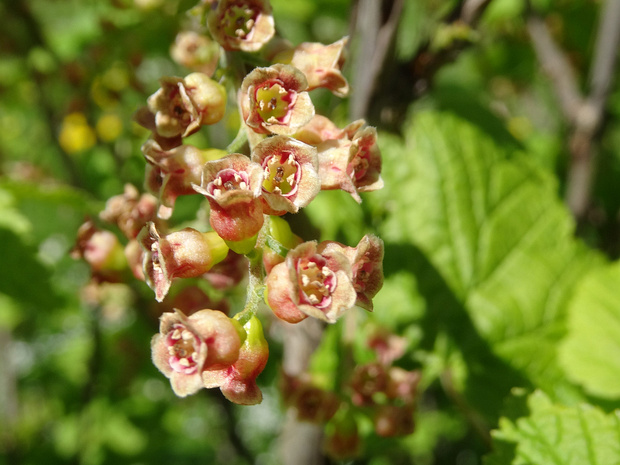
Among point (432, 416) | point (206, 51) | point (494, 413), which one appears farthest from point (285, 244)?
point (432, 416)

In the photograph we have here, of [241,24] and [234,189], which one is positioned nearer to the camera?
[234,189]

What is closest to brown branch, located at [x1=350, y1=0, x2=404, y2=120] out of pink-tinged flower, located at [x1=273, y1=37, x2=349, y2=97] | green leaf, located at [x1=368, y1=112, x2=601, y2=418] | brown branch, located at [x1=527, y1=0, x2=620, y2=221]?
green leaf, located at [x1=368, y1=112, x2=601, y2=418]

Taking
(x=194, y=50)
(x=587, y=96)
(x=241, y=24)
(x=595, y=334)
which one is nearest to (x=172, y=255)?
(x=241, y=24)

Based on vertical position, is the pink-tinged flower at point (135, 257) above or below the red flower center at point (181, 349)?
below

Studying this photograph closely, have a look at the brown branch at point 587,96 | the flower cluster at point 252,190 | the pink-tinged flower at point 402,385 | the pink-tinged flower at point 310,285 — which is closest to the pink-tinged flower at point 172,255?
the flower cluster at point 252,190

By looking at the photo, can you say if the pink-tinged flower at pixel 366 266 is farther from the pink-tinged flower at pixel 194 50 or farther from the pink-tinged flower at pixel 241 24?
the pink-tinged flower at pixel 194 50

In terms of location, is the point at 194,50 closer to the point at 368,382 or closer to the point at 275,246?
the point at 275,246
